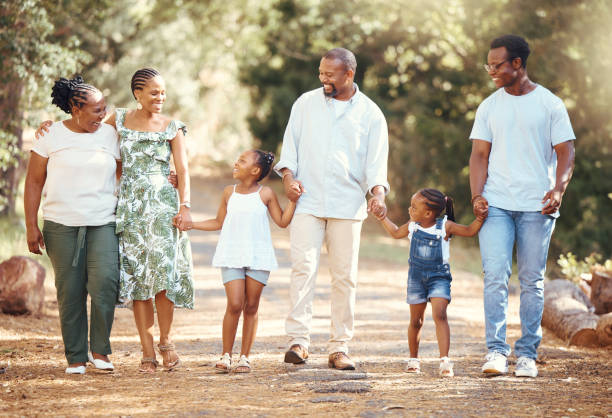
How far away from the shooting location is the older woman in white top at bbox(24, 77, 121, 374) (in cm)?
580

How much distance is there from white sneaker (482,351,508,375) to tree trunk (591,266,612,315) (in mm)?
3523

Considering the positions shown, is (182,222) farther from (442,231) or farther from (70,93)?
(442,231)

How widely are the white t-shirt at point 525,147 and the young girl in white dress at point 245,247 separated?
150 centimetres

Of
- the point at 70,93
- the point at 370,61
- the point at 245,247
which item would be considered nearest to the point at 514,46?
the point at 245,247

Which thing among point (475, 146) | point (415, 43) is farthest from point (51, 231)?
point (415, 43)

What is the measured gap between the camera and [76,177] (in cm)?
581

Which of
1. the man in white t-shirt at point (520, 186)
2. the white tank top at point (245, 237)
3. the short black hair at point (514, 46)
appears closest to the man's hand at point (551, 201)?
the man in white t-shirt at point (520, 186)

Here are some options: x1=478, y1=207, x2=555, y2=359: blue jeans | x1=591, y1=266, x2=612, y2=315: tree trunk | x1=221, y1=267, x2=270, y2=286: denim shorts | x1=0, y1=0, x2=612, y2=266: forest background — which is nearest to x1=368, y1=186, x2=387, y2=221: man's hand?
x1=478, y1=207, x2=555, y2=359: blue jeans

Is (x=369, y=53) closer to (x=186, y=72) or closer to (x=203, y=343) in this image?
(x=186, y=72)

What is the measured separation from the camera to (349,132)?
6.03 meters

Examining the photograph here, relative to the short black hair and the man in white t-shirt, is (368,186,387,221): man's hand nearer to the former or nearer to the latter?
the man in white t-shirt

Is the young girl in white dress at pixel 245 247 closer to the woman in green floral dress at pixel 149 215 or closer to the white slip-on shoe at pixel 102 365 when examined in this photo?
the woman in green floral dress at pixel 149 215

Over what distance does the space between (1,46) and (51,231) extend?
5430 millimetres

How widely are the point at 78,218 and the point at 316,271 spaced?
1688 millimetres
